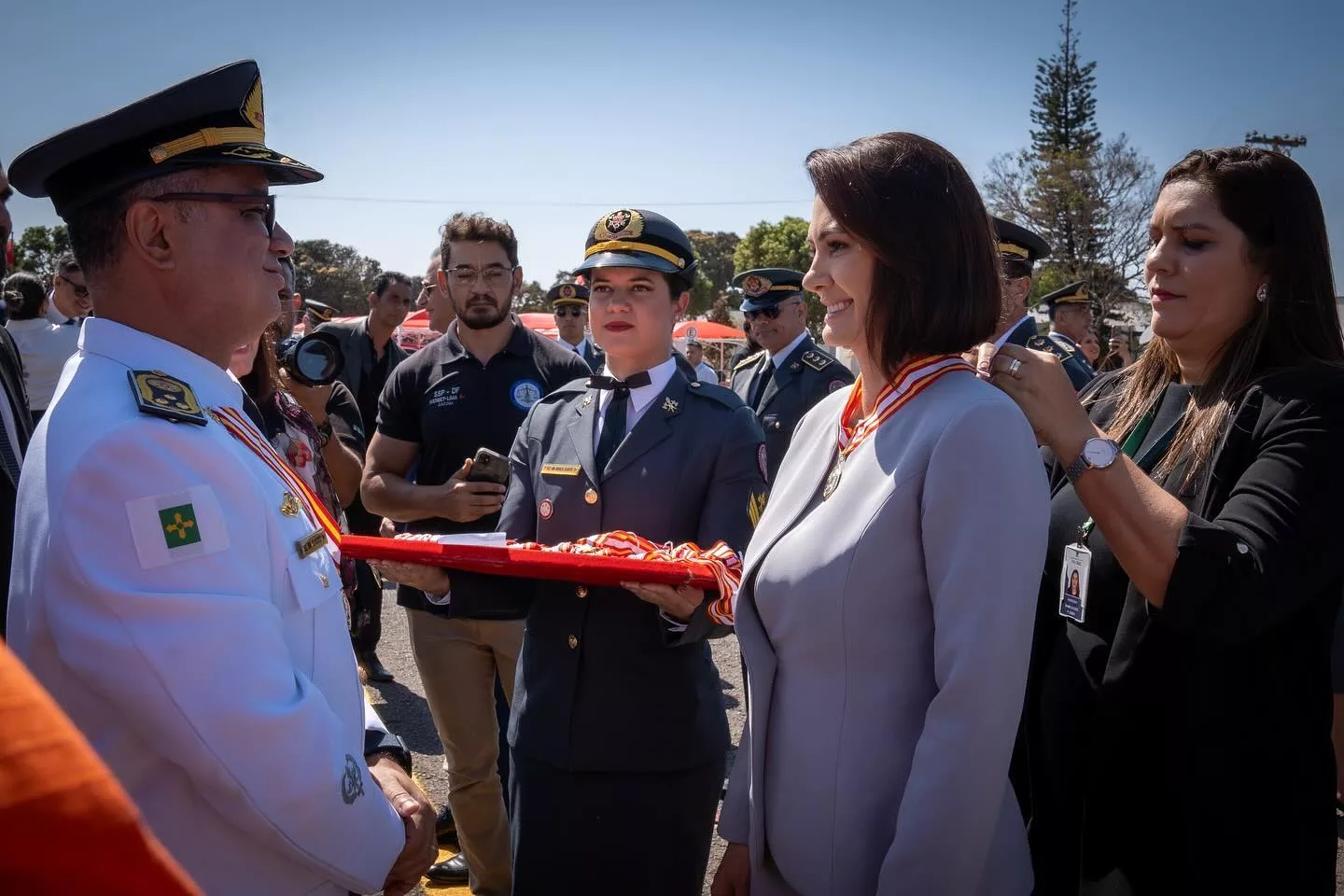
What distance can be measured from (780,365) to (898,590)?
594 cm

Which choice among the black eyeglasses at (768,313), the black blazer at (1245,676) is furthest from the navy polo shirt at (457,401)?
the black eyeglasses at (768,313)

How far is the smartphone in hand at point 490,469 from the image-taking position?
3331 mm

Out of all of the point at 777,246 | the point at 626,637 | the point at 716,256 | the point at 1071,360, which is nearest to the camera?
the point at 626,637

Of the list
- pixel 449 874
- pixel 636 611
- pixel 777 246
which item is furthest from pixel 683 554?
pixel 777 246

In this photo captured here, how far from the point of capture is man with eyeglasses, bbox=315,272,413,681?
20.4 ft

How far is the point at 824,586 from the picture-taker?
5.85ft

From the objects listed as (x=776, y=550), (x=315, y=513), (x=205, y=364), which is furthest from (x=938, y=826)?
(x=205, y=364)

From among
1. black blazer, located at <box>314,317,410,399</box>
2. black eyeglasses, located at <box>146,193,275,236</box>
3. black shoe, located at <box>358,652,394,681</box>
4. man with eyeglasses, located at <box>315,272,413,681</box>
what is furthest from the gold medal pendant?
black blazer, located at <box>314,317,410,399</box>

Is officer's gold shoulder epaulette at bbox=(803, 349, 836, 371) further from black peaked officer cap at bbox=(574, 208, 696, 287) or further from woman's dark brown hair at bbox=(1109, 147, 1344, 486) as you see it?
woman's dark brown hair at bbox=(1109, 147, 1344, 486)

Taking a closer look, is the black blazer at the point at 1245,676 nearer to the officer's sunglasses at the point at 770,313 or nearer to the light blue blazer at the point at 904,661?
the light blue blazer at the point at 904,661

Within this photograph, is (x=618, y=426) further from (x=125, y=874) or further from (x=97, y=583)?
(x=125, y=874)

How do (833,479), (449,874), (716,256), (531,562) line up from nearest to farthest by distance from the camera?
(833,479) → (531,562) → (449,874) → (716,256)

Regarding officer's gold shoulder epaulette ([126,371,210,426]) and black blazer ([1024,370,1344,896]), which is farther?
black blazer ([1024,370,1344,896])

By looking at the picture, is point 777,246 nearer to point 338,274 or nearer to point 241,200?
point 338,274
